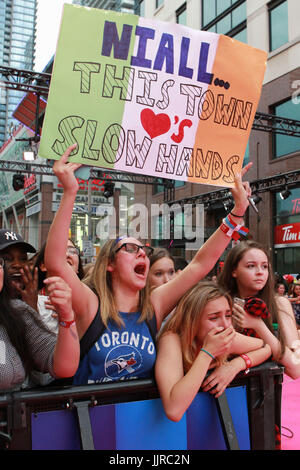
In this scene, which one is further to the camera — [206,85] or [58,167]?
[206,85]

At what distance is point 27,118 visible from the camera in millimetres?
27891

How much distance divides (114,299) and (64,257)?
36cm

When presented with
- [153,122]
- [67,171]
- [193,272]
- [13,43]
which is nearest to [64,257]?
[67,171]

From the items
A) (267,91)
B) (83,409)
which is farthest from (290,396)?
(267,91)

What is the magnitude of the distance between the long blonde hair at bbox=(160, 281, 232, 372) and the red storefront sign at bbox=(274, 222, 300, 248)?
13.0 m

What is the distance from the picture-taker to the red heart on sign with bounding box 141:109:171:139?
2.41 metres

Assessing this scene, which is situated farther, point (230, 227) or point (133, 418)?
point (230, 227)

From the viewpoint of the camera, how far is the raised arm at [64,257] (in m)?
1.85

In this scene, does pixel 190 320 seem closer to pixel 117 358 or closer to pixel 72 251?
pixel 117 358

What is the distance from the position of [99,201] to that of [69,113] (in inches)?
1180

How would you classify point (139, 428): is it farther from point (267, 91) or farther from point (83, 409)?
point (267, 91)

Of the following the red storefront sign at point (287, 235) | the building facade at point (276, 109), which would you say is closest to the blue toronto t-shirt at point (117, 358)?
the building facade at point (276, 109)

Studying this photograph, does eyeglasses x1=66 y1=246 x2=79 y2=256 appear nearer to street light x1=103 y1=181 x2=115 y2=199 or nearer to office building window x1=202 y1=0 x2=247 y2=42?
street light x1=103 y1=181 x2=115 y2=199

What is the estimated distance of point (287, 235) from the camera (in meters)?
14.6
